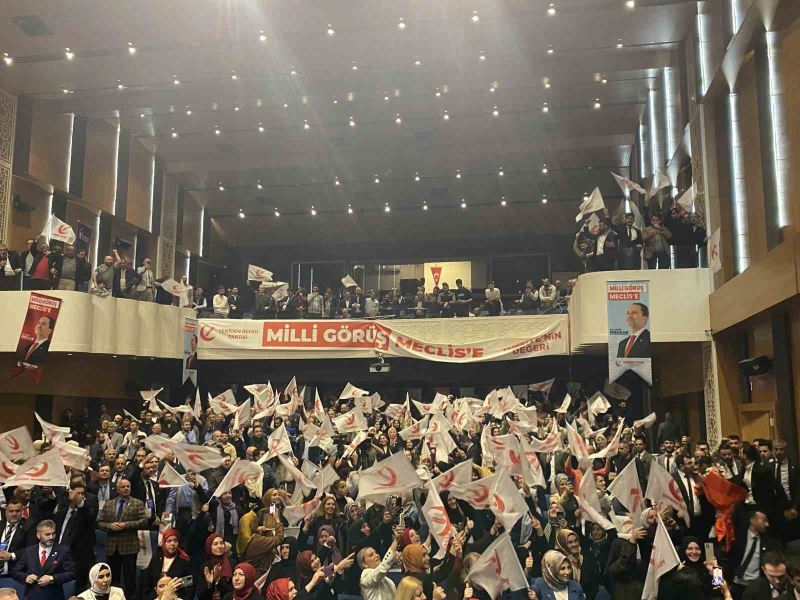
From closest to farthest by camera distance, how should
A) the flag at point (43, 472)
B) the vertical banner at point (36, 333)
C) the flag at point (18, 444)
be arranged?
the flag at point (43, 472) < the flag at point (18, 444) < the vertical banner at point (36, 333)

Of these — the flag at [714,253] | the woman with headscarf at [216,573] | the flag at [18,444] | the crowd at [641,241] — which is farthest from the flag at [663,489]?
the crowd at [641,241]

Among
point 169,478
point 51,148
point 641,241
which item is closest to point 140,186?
point 51,148

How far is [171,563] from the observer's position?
826 cm

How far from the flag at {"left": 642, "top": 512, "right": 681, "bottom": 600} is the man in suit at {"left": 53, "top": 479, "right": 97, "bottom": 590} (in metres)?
5.70

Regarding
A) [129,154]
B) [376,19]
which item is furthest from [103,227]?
[376,19]

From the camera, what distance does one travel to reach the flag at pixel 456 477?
8.91 metres

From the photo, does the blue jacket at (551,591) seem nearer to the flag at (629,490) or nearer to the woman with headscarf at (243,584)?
the flag at (629,490)

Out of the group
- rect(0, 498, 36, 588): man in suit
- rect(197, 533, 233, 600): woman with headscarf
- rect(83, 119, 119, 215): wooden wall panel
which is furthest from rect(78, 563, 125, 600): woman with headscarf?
rect(83, 119, 119, 215): wooden wall panel

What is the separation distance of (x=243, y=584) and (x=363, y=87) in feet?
57.5

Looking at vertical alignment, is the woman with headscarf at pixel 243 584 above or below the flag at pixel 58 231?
below

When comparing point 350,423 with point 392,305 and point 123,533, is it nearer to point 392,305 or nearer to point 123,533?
point 123,533

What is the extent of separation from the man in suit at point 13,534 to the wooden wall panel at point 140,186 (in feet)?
63.6

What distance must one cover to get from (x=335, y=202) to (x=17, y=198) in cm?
1263

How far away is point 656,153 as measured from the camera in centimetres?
2250
